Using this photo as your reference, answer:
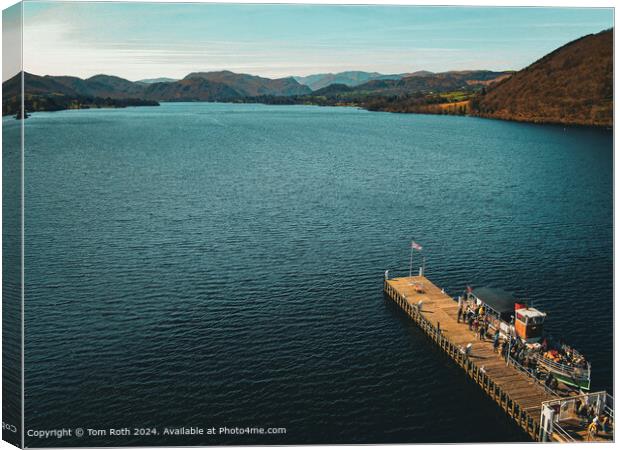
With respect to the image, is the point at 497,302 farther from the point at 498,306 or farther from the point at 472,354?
the point at 472,354

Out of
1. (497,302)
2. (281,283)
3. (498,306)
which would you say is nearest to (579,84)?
(497,302)

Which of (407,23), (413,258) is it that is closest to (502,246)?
(413,258)

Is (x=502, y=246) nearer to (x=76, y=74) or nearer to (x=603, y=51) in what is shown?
(x=76, y=74)

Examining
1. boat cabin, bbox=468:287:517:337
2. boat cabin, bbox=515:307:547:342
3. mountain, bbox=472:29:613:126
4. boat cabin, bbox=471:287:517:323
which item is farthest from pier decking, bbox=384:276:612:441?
mountain, bbox=472:29:613:126

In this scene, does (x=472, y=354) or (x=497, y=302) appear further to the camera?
(x=497, y=302)

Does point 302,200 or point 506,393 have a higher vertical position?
point 302,200

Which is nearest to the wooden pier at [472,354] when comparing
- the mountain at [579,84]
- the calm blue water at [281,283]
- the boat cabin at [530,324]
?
the calm blue water at [281,283]
